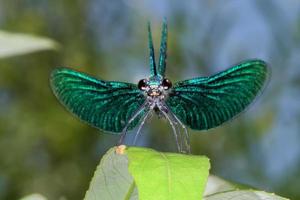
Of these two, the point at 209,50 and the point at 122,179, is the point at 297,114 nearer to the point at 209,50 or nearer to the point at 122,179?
the point at 209,50

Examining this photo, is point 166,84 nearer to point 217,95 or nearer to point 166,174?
point 217,95

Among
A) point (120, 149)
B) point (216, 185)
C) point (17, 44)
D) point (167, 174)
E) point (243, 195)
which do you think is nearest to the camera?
point (167, 174)

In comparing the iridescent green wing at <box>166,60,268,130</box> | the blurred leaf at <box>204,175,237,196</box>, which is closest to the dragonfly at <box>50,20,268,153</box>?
the iridescent green wing at <box>166,60,268,130</box>

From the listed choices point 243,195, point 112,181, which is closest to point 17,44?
point 112,181

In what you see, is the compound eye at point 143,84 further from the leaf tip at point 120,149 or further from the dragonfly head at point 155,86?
the leaf tip at point 120,149

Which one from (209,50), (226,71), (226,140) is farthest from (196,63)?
(226,71)

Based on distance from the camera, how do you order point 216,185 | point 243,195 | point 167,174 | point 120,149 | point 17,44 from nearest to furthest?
point 167,174, point 120,149, point 243,195, point 216,185, point 17,44

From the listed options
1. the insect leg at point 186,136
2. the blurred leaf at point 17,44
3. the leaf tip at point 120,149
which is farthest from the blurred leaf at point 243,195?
the blurred leaf at point 17,44
